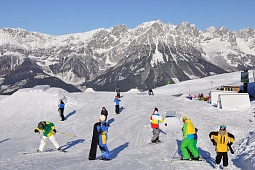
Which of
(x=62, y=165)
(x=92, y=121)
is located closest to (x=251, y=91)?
(x=92, y=121)

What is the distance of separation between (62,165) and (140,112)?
19294 mm

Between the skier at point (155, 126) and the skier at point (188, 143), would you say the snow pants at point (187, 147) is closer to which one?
the skier at point (188, 143)

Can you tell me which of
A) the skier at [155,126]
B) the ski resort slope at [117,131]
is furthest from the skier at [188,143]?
the skier at [155,126]

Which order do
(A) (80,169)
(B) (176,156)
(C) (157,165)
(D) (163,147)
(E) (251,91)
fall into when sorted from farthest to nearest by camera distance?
(E) (251,91) → (D) (163,147) → (B) (176,156) → (C) (157,165) → (A) (80,169)

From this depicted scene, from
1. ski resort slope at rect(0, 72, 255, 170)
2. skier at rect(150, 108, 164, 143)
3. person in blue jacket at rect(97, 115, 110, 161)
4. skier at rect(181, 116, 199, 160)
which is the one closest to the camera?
person in blue jacket at rect(97, 115, 110, 161)

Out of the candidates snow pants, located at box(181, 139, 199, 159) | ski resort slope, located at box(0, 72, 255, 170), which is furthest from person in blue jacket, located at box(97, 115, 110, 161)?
snow pants, located at box(181, 139, 199, 159)

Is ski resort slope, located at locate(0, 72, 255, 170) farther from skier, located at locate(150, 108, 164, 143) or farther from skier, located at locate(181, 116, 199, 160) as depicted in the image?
skier, located at locate(150, 108, 164, 143)

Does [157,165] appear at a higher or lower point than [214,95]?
lower

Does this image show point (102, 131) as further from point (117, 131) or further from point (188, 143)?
point (117, 131)

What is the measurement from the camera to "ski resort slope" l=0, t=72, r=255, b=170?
1398 centimetres

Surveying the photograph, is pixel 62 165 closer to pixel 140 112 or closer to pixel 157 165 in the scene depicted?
pixel 157 165

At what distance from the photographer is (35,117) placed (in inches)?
1283

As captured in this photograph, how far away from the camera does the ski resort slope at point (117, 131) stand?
13977 mm

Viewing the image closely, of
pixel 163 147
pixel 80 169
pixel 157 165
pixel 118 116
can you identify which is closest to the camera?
pixel 80 169
